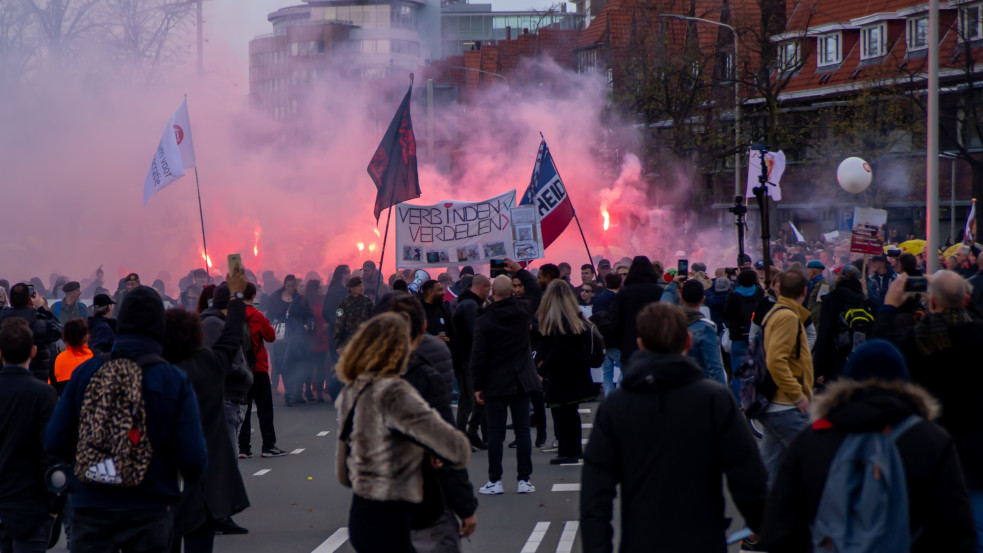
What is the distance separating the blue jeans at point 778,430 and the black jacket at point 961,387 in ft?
6.30

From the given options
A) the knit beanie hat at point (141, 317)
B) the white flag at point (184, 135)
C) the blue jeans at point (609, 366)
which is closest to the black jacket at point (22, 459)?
the knit beanie hat at point (141, 317)

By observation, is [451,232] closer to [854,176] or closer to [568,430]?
[568,430]

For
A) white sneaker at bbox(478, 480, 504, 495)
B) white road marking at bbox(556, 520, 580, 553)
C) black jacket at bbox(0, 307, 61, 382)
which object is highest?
black jacket at bbox(0, 307, 61, 382)

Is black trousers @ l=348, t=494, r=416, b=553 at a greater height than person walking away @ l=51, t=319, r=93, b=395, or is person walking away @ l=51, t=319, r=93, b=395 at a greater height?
person walking away @ l=51, t=319, r=93, b=395

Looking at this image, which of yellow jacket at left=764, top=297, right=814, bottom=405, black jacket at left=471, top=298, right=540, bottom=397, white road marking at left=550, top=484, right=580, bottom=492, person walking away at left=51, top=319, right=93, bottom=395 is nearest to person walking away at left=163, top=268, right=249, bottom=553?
person walking away at left=51, top=319, right=93, bottom=395

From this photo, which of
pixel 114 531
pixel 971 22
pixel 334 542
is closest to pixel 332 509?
pixel 334 542

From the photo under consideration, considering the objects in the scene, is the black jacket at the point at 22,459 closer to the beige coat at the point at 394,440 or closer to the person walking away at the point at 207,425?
the person walking away at the point at 207,425

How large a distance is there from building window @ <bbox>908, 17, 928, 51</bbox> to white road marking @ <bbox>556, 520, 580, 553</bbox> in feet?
108

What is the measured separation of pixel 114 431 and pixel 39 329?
4828 mm

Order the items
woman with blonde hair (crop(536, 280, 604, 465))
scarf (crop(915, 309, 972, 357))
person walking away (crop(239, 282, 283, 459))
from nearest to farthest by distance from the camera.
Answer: scarf (crop(915, 309, 972, 357)), woman with blonde hair (crop(536, 280, 604, 465)), person walking away (crop(239, 282, 283, 459))

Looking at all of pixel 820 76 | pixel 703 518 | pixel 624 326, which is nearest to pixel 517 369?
pixel 624 326

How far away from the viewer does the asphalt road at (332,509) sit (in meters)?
7.43

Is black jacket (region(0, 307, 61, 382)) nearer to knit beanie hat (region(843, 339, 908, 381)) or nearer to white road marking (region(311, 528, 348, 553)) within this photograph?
white road marking (region(311, 528, 348, 553))

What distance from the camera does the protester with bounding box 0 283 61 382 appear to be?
29.3 ft
